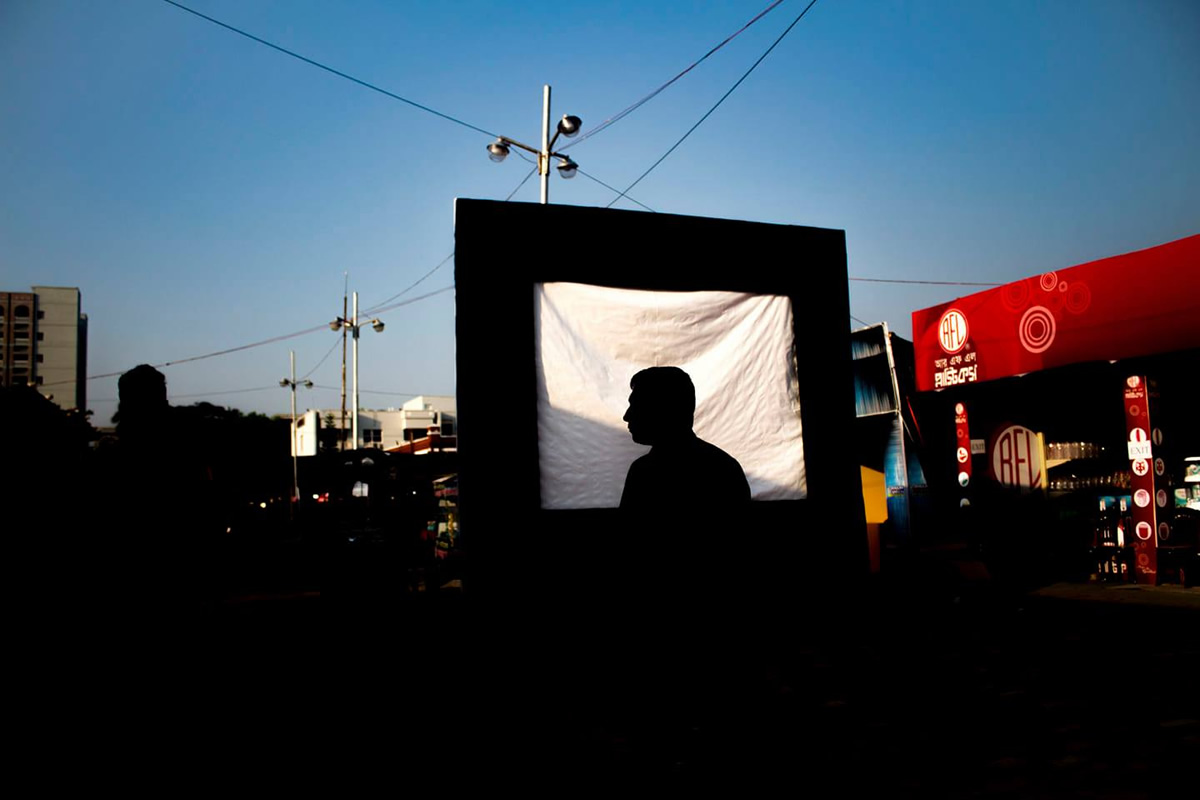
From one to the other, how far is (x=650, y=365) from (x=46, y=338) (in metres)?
145

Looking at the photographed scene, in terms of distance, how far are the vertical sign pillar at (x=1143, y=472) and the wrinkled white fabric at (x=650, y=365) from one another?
9.18 metres

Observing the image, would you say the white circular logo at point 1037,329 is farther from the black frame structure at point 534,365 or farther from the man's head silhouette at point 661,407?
the man's head silhouette at point 661,407

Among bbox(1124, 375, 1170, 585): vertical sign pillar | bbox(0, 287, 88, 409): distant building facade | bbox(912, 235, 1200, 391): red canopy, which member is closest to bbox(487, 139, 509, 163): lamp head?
bbox(912, 235, 1200, 391): red canopy

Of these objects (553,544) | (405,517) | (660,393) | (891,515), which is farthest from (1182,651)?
(891,515)

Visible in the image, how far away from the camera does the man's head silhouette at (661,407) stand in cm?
267

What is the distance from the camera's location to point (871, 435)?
18.4 metres

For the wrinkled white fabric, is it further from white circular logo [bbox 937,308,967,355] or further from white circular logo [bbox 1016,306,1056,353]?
white circular logo [bbox 937,308,967,355]

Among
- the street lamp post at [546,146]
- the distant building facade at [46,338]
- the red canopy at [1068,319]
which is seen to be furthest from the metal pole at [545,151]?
the distant building facade at [46,338]

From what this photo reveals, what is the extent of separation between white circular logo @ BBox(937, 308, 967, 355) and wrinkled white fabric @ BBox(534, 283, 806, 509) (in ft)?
34.4

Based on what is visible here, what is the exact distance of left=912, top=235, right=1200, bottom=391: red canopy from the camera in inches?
394

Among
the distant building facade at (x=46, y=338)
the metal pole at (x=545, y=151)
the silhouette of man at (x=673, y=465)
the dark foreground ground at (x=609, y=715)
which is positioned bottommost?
the dark foreground ground at (x=609, y=715)

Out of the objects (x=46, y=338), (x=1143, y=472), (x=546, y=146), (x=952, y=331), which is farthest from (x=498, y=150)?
(x=46, y=338)

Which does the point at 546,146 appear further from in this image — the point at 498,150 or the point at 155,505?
the point at 155,505

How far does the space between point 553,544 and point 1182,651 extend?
5.02 metres
